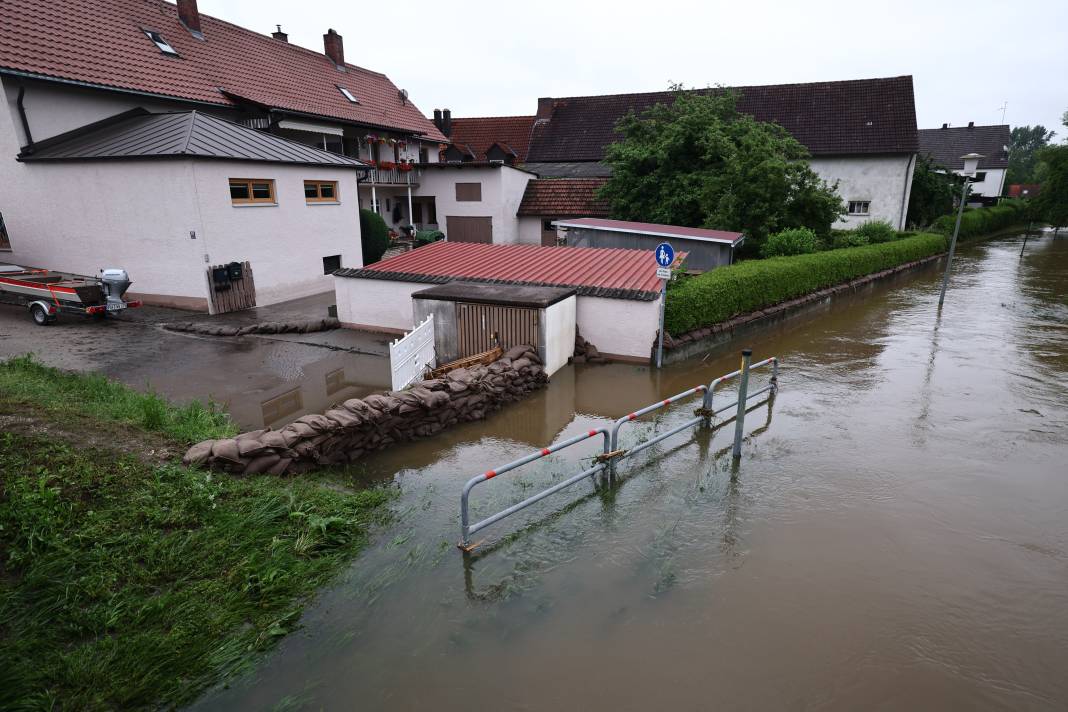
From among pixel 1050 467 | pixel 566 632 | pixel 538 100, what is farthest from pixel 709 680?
pixel 538 100

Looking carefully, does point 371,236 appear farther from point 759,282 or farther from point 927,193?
point 927,193

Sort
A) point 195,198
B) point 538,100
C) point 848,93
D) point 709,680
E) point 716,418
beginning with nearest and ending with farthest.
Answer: point 709,680 → point 716,418 → point 195,198 → point 848,93 → point 538,100

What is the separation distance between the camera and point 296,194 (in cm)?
1766

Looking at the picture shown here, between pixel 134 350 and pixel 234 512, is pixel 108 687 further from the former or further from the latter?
pixel 134 350

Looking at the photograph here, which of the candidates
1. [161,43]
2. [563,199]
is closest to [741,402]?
[563,199]

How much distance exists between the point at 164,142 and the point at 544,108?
28.7 meters

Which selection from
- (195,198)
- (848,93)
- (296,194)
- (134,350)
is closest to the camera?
(134,350)

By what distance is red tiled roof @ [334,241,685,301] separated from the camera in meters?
13.1

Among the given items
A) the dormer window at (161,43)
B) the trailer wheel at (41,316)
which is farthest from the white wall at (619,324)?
the dormer window at (161,43)

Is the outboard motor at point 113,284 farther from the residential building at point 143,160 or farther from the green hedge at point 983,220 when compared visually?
the green hedge at point 983,220

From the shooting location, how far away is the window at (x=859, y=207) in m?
31.1

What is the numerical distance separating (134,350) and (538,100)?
33342mm

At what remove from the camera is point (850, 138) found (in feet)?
101

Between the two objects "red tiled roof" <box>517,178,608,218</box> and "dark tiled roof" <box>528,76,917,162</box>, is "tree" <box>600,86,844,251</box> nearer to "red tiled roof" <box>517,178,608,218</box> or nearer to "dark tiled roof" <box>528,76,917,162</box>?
"red tiled roof" <box>517,178,608,218</box>
